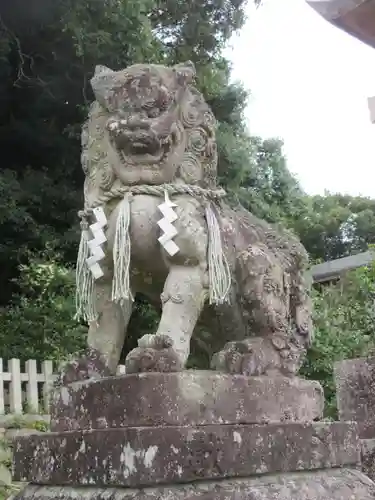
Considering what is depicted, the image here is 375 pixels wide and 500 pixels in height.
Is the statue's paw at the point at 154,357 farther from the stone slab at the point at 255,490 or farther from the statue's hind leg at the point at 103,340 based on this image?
the stone slab at the point at 255,490

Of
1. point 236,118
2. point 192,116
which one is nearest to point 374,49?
point 236,118

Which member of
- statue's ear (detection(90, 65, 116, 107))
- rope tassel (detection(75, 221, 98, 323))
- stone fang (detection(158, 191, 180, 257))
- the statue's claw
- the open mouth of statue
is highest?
statue's ear (detection(90, 65, 116, 107))

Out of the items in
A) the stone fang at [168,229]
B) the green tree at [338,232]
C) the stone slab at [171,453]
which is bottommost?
the stone slab at [171,453]

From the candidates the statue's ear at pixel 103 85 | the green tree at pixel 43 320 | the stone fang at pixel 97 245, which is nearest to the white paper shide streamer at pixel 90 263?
the stone fang at pixel 97 245

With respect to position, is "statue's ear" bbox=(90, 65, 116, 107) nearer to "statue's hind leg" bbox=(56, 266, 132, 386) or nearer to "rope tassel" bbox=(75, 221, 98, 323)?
"rope tassel" bbox=(75, 221, 98, 323)

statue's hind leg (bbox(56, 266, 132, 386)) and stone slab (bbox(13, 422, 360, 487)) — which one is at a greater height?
statue's hind leg (bbox(56, 266, 132, 386))

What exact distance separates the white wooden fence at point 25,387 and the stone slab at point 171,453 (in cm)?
313

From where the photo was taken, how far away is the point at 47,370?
17.4ft

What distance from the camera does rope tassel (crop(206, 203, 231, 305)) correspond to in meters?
1.99

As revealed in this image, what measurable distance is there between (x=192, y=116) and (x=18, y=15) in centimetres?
548

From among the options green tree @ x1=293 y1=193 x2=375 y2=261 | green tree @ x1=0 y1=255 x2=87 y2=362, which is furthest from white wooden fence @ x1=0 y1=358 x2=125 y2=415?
green tree @ x1=293 y1=193 x2=375 y2=261

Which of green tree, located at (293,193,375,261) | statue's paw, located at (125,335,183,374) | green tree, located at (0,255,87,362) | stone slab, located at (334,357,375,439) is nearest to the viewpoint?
statue's paw, located at (125,335,183,374)

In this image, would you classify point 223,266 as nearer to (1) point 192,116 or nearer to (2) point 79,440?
(1) point 192,116

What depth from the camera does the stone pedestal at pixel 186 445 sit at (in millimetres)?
1661
